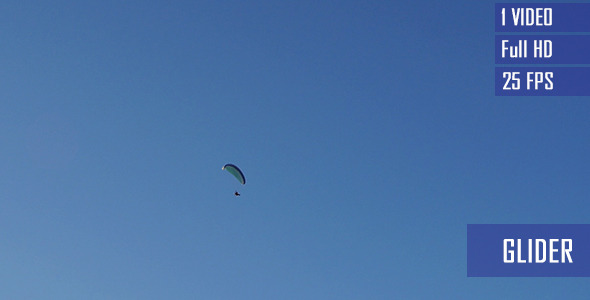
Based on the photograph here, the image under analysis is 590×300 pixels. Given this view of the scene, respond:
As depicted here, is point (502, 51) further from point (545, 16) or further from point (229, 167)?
point (229, 167)

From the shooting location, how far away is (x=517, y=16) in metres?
111

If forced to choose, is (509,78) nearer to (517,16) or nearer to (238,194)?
→ (517,16)

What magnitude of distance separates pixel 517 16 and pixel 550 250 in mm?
21717

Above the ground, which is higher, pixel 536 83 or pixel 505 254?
pixel 536 83

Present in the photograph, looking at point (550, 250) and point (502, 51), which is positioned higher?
point (502, 51)

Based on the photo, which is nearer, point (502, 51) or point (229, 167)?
point (502, 51)

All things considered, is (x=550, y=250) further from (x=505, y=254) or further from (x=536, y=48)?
(x=536, y=48)

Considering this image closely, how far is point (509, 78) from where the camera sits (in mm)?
111938

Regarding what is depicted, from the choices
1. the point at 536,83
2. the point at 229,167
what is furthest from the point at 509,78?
the point at 229,167

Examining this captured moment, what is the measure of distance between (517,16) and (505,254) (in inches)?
860

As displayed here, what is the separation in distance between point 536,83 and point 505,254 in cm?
1605

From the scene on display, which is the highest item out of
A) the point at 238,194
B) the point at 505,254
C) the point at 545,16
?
A: the point at 545,16

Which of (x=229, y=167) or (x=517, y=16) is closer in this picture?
(x=517, y=16)

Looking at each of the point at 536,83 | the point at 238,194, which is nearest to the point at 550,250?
the point at 536,83
